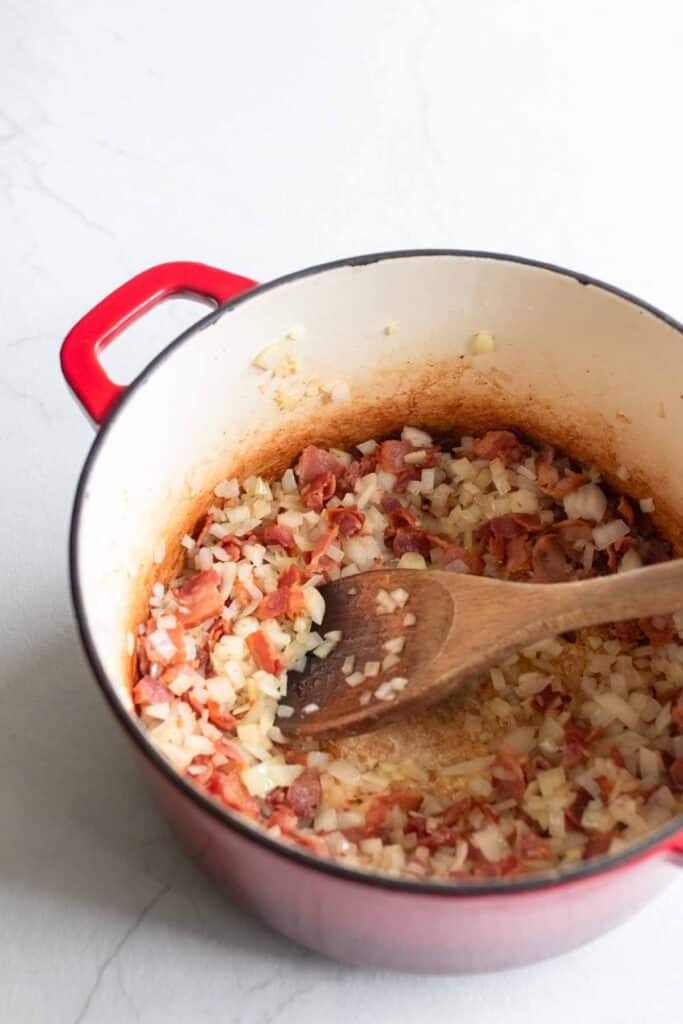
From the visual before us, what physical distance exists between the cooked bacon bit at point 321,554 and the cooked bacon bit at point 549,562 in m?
0.26

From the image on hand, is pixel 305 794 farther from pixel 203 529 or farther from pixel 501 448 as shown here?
pixel 501 448

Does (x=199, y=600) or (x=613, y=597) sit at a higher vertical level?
(x=613, y=597)

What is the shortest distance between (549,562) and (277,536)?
1.14ft

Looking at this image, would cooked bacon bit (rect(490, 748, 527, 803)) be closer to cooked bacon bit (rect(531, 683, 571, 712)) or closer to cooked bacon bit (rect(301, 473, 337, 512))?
cooked bacon bit (rect(531, 683, 571, 712))

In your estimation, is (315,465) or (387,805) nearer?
(387,805)

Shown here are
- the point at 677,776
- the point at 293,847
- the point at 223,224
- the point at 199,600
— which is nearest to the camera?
the point at 293,847

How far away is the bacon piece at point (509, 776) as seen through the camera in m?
1.31

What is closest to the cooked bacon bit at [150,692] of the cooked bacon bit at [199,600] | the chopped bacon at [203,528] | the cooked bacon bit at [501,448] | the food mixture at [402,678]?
the food mixture at [402,678]

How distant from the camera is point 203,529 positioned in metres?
1.50

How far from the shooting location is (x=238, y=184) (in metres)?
1.94

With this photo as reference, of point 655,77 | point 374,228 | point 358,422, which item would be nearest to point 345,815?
point 358,422

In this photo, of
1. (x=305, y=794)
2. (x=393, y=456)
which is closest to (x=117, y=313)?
(x=393, y=456)

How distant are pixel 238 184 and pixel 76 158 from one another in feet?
0.88

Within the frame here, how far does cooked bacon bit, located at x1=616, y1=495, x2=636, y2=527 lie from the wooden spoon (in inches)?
12.0
